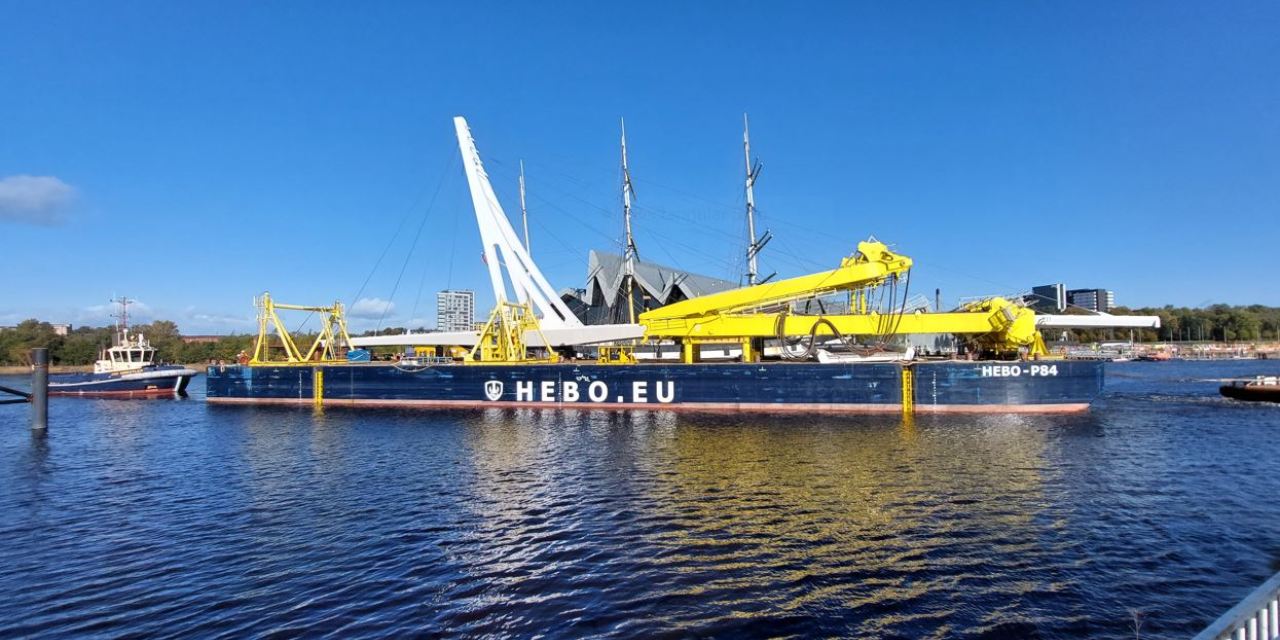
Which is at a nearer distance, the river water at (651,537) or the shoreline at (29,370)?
the river water at (651,537)

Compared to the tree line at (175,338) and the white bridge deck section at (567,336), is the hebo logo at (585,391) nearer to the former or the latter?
the white bridge deck section at (567,336)

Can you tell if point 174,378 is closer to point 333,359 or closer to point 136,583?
point 333,359

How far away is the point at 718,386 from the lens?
41.4 m

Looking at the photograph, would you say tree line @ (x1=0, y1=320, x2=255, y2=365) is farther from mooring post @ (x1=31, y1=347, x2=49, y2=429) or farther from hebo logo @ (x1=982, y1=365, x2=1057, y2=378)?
hebo logo @ (x1=982, y1=365, x2=1057, y2=378)

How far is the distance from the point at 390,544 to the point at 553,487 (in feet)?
19.7

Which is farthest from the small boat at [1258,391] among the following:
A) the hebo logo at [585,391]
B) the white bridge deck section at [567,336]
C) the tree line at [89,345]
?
the tree line at [89,345]

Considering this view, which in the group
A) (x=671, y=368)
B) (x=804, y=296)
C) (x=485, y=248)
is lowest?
(x=671, y=368)

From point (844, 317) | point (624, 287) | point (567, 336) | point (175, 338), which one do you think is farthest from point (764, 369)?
point (175, 338)

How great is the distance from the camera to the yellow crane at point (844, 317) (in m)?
38.9

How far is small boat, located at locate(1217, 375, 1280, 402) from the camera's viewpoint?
42.7m

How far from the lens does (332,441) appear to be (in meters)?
30.0

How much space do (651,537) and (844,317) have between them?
32.1 m

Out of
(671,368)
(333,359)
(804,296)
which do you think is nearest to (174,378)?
(333,359)

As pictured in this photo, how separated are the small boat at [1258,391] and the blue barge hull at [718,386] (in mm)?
16172
